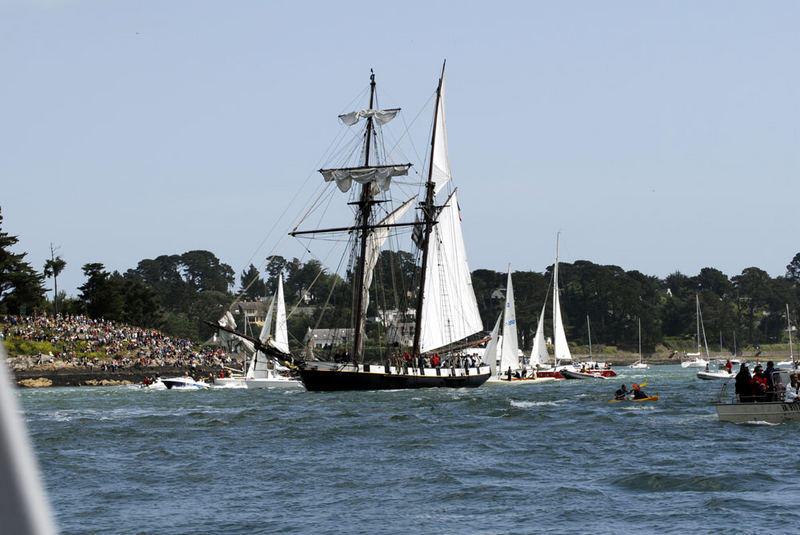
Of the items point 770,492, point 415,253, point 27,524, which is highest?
point 415,253

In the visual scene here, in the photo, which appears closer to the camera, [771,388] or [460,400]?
[771,388]

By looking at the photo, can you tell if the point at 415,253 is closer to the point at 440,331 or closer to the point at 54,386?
the point at 440,331

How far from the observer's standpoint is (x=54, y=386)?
108 m

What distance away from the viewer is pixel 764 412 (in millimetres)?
41688

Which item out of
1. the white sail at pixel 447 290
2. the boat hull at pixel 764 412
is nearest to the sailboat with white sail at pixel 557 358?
the white sail at pixel 447 290

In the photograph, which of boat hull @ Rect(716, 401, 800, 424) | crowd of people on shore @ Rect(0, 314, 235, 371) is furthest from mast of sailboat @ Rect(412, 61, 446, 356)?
boat hull @ Rect(716, 401, 800, 424)

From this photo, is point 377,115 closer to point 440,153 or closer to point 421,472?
point 440,153

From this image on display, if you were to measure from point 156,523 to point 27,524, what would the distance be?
919 inches

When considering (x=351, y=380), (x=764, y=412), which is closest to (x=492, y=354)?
(x=351, y=380)

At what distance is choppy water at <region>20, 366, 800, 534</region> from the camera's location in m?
23.2

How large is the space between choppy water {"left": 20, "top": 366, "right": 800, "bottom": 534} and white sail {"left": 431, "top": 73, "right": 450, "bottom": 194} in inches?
1776

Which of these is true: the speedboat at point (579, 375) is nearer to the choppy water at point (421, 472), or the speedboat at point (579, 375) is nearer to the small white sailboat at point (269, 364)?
the small white sailboat at point (269, 364)

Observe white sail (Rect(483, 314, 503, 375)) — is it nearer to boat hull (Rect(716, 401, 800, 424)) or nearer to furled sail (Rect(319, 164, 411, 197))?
furled sail (Rect(319, 164, 411, 197))

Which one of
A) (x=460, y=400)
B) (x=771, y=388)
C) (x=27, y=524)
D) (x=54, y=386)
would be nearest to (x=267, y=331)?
(x=54, y=386)
